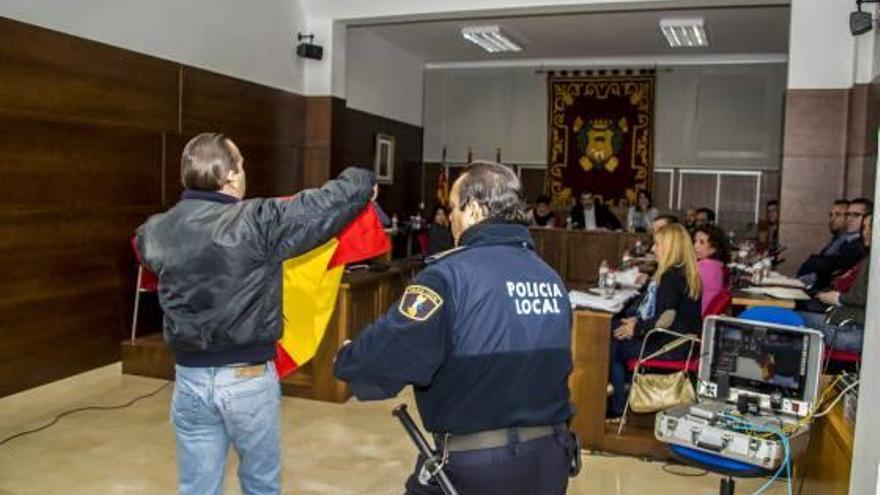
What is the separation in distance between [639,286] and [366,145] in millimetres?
5788

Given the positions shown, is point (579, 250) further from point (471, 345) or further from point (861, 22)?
point (471, 345)

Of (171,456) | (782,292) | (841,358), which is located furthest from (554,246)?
(171,456)

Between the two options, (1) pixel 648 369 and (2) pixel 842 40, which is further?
(2) pixel 842 40

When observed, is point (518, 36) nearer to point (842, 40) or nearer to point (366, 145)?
point (366, 145)

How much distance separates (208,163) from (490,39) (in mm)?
8643

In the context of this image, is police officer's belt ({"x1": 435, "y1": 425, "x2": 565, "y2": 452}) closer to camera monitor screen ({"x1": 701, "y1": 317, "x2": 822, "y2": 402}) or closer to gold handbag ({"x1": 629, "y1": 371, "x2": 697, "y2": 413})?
camera monitor screen ({"x1": 701, "y1": 317, "x2": 822, "y2": 402})

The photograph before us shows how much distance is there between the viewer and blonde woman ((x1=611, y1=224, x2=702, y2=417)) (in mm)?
4125

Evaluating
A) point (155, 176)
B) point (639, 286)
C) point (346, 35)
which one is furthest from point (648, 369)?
point (346, 35)

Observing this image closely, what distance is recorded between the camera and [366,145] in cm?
1018

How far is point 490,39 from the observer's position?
33.4ft

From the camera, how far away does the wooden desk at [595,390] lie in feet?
13.3

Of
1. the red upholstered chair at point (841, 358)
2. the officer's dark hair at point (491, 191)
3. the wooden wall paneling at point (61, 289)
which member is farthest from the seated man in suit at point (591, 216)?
the officer's dark hair at point (491, 191)

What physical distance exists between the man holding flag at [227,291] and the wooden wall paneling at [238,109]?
4.81 m

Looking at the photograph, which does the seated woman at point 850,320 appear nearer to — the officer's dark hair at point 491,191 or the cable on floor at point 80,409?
the officer's dark hair at point 491,191
